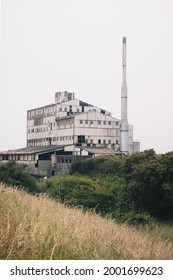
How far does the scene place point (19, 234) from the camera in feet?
18.5

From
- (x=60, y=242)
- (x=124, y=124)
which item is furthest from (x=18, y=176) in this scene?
(x=124, y=124)

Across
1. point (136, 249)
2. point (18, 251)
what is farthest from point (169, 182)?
point (18, 251)

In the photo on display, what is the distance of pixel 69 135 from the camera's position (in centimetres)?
3847

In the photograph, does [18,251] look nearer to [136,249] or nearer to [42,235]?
[42,235]

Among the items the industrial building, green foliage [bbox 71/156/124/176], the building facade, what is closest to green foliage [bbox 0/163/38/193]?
green foliage [bbox 71/156/124/176]

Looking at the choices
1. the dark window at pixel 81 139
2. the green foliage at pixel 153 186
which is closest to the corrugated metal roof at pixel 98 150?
the dark window at pixel 81 139

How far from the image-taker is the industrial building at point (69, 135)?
115 feet

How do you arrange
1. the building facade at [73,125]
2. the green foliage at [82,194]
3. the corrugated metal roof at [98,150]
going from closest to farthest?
the green foliage at [82,194] → the corrugated metal roof at [98,150] → the building facade at [73,125]

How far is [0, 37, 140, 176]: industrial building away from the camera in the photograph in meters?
35.0

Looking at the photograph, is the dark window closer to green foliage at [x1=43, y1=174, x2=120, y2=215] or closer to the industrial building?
the industrial building

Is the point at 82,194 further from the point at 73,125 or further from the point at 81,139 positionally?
the point at 73,125

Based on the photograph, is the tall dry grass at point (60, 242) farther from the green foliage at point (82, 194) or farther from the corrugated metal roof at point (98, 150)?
the corrugated metal roof at point (98, 150)
